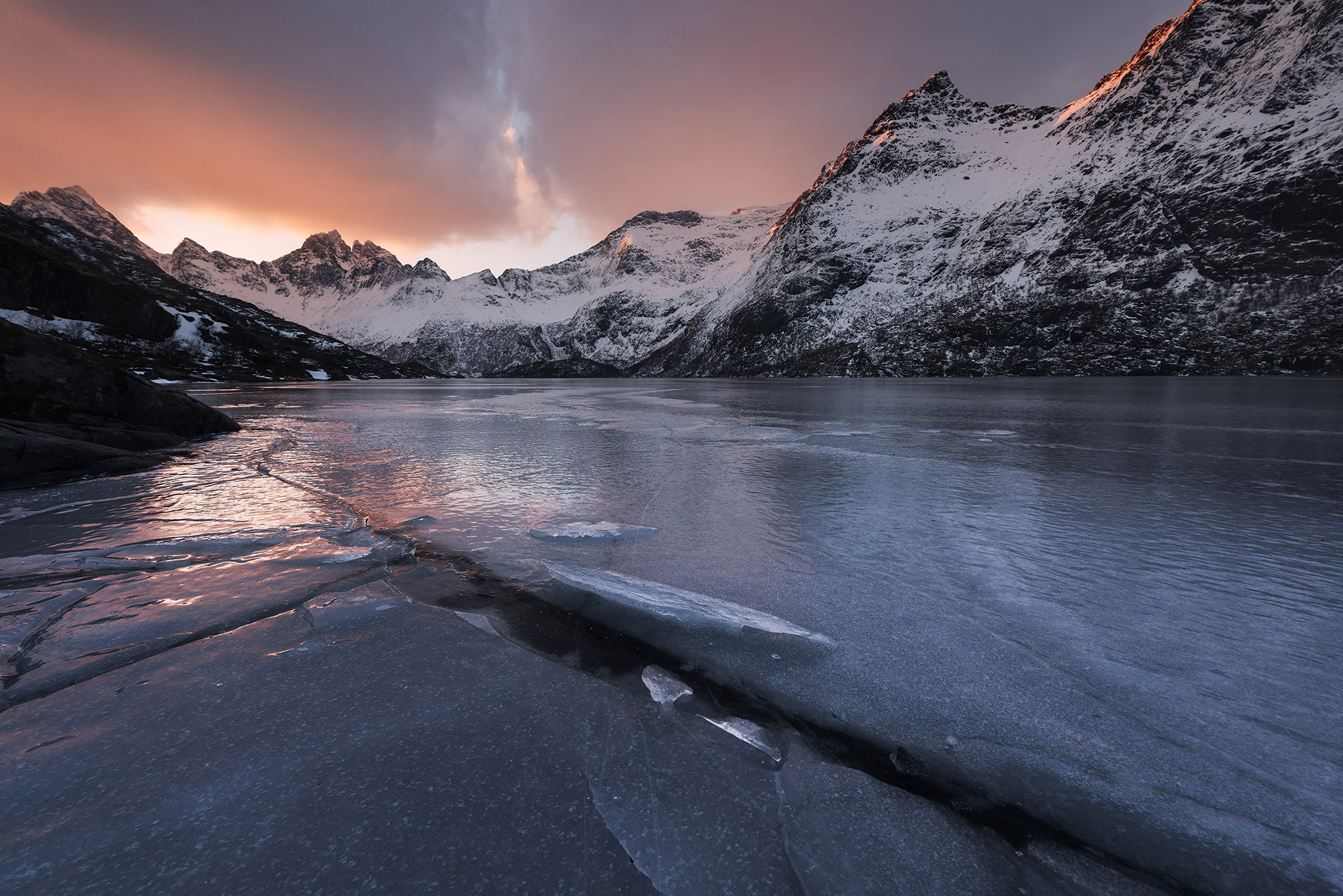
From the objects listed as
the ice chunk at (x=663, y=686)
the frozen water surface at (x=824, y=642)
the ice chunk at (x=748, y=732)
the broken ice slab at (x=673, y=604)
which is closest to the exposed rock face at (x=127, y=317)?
the frozen water surface at (x=824, y=642)

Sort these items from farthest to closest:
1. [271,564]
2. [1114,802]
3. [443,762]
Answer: [271,564], [443,762], [1114,802]

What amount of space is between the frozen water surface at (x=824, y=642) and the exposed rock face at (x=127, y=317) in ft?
303

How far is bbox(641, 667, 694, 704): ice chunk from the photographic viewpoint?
3.43m

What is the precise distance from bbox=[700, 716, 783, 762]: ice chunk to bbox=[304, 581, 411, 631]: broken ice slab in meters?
3.14

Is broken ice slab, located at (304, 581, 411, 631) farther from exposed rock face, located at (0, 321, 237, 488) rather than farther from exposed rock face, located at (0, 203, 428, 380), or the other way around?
exposed rock face, located at (0, 203, 428, 380)

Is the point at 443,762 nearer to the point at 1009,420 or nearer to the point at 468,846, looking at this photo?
the point at 468,846

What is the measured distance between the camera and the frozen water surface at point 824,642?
2312 mm

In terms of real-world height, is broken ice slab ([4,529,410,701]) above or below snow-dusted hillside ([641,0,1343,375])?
below

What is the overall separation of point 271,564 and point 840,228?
669 feet

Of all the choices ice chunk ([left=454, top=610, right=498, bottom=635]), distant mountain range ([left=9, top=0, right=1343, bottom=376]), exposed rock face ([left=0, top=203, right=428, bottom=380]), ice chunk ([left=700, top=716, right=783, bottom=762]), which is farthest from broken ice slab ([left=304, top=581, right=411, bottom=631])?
distant mountain range ([left=9, top=0, right=1343, bottom=376])

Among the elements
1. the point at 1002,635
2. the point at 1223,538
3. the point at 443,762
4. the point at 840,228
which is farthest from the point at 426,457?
the point at 840,228

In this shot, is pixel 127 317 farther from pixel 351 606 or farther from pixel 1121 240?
pixel 1121 240

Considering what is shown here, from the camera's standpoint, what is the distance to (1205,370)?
9744cm

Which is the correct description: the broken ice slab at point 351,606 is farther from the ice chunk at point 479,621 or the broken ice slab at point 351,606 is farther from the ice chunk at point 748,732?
the ice chunk at point 748,732
